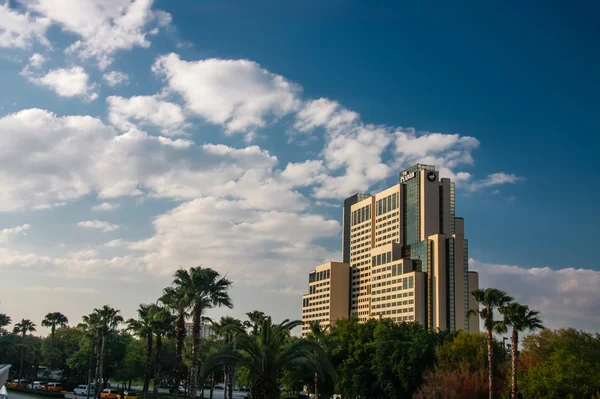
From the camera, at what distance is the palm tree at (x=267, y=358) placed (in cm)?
3700

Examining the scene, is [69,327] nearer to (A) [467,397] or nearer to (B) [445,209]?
(A) [467,397]

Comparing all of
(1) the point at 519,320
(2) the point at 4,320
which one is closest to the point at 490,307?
(1) the point at 519,320

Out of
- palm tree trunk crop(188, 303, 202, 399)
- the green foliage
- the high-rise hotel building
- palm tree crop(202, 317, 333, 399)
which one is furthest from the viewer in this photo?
the high-rise hotel building

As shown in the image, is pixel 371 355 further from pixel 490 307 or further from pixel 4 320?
pixel 4 320

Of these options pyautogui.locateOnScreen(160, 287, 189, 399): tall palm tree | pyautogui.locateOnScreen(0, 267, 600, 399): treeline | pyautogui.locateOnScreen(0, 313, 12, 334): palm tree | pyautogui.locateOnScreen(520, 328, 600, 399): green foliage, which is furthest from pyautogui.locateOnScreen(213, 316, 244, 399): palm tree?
pyautogui.locateOnScreen(0, 313, 12, 334): palm tree

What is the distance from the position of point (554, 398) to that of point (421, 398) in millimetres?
13310

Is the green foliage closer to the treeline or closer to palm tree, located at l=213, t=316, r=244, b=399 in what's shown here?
the treeline

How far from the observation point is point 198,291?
159 feet

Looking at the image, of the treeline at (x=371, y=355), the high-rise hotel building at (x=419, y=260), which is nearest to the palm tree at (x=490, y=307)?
the treeline at (x=371, y=355)

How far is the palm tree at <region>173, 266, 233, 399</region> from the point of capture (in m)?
48.2

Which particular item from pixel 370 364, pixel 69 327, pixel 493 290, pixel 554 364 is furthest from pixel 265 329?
pixel 69 327

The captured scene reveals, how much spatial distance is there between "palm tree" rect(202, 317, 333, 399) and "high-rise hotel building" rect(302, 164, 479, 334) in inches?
3898

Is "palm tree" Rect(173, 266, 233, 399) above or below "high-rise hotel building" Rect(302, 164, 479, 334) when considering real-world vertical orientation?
below

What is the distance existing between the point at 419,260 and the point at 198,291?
392 feet
